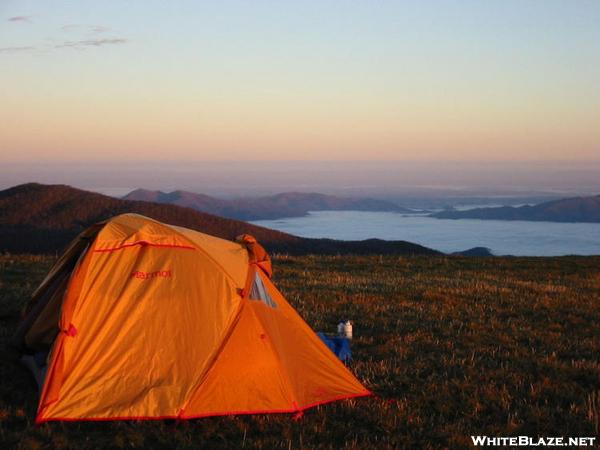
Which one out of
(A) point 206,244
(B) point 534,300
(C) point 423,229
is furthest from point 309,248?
(A) point 206,244

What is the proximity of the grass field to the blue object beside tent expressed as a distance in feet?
1.14

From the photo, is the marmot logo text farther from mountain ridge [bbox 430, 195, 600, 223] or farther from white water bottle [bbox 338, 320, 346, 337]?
mountain ridge [bbox 430, 195, 600, 223]

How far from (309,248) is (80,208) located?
5457 cm

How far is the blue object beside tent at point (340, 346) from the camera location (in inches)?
417

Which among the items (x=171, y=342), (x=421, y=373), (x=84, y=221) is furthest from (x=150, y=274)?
(x=84, y=221)

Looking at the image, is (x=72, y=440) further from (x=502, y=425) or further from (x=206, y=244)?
(x=502, y=425)

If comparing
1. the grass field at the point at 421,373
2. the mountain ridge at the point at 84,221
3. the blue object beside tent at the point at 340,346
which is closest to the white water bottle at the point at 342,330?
the grass field at the point at 421,373

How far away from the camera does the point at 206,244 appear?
909 cm

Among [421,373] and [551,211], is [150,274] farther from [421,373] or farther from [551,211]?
[551,211]
